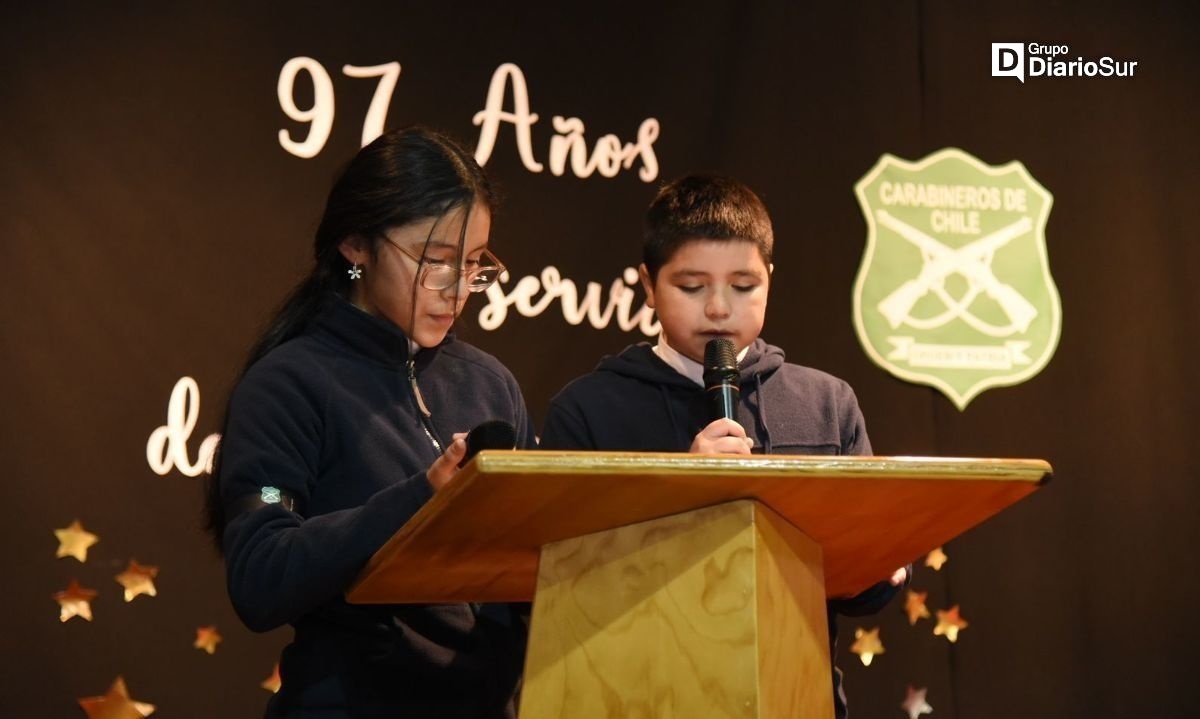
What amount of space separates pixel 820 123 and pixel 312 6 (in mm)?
1294

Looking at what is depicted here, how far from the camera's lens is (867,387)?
333 centimetres

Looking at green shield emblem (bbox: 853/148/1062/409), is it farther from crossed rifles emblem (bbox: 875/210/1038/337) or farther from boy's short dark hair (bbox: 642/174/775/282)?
boy's short dark hair (bbox: 642/174/775/282)

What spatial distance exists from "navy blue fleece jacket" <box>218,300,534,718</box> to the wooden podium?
0.86 feet

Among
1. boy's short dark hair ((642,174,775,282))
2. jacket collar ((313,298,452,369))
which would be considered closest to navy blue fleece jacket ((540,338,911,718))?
boy's short dark hair ((642,174,775,282))

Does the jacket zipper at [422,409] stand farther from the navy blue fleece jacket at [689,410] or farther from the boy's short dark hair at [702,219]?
the boy's short dark hair at [702,219]

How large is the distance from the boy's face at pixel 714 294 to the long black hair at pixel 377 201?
414mm

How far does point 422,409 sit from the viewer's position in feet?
5.90

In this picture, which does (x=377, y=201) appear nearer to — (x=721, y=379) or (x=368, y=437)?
(x=368, y=437)

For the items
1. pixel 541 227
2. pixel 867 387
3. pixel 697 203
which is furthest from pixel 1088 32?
pixel 697 203

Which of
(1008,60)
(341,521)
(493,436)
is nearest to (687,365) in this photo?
(341,521)

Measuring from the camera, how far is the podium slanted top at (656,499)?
3.45ft

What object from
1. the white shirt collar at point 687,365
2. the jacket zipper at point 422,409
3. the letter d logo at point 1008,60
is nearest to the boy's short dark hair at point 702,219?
the white shirt collar at point 687,365

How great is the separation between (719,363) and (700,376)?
1.24 feet

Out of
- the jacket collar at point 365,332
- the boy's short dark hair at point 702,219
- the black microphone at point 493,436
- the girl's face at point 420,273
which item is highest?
the boy's short dark hair at point 702,219
